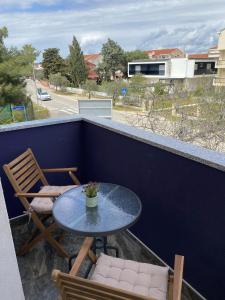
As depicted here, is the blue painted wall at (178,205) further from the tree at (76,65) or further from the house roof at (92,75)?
the house roof at (92,75)

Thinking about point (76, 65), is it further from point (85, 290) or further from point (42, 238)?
point (85, 290)

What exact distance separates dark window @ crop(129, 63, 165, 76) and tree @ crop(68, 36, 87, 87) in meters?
7.88

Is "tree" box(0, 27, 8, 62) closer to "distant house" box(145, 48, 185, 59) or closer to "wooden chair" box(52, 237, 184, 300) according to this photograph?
"wooden chair" box(52, 237, 184, 300)

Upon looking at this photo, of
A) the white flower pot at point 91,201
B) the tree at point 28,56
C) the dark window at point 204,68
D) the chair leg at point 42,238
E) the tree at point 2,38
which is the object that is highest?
the tree at point 2,38

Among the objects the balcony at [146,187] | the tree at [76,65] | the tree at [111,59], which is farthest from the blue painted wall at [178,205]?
the tree at [111,59]

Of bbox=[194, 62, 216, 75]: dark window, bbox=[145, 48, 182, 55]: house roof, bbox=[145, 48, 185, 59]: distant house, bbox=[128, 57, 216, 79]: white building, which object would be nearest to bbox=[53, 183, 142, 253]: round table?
bbox=[128, 57, 216, 79]: white building

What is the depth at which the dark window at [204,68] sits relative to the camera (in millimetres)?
38594

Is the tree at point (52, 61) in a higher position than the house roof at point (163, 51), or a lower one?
lower

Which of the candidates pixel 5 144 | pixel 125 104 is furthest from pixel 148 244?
pixel 125 104

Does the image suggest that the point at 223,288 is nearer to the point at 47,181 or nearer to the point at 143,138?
the point at 143,138

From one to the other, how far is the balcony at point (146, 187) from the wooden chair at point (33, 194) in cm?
16

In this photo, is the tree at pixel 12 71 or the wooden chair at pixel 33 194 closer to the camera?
the wooden chair at pixel 33 194

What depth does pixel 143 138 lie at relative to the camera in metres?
2.30

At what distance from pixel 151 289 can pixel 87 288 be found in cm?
59
